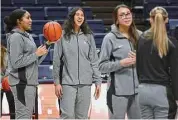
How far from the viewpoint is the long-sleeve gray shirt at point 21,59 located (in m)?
4.21

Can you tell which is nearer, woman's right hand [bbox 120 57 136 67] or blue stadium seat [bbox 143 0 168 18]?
woman's right hand [bbox 120 57 136 67]

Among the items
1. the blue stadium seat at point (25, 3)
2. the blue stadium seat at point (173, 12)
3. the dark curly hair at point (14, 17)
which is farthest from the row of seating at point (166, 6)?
the dark curly hair at point (14, 17)

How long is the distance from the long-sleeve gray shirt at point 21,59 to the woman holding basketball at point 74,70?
0.73 ft

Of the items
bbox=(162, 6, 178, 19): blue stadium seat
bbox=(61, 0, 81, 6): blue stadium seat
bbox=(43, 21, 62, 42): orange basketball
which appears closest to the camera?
bbox=(43, 21, 62, 42): orange basketball

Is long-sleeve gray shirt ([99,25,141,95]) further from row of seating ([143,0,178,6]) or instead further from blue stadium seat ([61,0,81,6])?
blue stadium seat ([61,0,81,6])

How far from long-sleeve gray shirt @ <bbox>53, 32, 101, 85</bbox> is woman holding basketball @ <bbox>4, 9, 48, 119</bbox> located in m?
0.19

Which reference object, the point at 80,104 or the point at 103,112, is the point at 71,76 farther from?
the point at 103,112

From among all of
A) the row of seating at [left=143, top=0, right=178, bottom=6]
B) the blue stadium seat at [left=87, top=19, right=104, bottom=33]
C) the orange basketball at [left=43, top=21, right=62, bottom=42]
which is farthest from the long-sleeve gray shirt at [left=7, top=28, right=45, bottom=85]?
the row of seating at [left=143, top=0, right=178, bottom=6]

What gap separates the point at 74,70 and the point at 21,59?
52 cm

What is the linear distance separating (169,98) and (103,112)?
3436mm

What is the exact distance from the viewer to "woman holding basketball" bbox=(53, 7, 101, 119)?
4.22 meters

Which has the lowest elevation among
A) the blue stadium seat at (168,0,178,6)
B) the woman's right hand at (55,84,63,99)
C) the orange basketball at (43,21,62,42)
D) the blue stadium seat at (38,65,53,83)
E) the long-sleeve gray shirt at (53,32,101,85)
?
the blue stadium seat at (38,65,53,83)

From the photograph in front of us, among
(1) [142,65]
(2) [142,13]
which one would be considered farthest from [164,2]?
(1) [142,65]

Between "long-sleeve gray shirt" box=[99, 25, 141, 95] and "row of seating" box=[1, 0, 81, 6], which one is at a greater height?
"row of seating" box=[1, 0, 81, 6]
